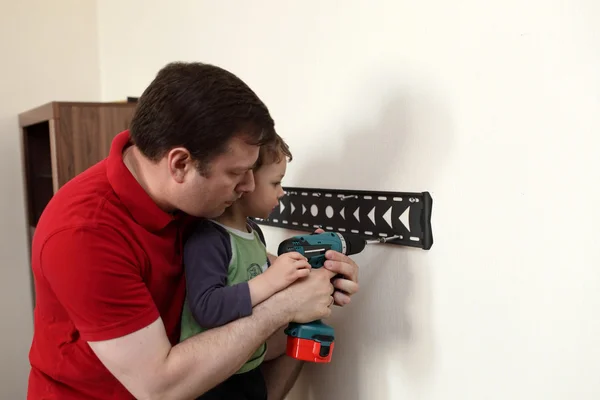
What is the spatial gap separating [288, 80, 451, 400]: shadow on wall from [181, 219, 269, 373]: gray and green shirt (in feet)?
0.86

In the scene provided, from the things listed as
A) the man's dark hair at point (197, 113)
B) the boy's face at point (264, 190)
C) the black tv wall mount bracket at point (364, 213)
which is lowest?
the black tv wall mount bracket at point (364, 213)

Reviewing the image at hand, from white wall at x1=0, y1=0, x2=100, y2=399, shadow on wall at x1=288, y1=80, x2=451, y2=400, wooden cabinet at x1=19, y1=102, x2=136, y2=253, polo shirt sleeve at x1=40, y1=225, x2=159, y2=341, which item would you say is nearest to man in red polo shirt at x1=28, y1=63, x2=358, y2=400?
polo shirt sleeve at x1=40, y1=225, x2=159, y2=341

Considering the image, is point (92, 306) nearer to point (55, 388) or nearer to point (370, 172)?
point (55, 388)

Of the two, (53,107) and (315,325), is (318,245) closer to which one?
(315,325)

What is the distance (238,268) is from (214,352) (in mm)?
185

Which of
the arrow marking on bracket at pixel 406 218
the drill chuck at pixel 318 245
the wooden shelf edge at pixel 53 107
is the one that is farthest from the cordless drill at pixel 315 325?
the wooden shelf edge at pixel 53 107

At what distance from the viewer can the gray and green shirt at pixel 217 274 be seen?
97 centimetres

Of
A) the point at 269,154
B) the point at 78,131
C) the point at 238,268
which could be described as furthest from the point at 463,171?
the point at 78,131

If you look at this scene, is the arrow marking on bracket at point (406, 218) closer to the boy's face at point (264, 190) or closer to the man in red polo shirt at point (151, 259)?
the man in red polo shirt at point (151, 259)

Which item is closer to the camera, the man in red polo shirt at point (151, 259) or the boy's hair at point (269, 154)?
the man in red polo shirt at point (151, 259)

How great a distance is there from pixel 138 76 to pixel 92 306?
66.3 inches

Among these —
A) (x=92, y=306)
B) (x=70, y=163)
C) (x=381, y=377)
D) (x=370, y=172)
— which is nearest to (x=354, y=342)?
(x=381, y=377)

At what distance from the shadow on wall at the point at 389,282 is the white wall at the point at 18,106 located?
74.6 inches

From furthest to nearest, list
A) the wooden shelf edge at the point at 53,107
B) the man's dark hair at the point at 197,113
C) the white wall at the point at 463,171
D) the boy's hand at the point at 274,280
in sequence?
the wooden shelf edge at the point at 53,107 → the boy's hand at the point at 274,280 → the man's dark hair at the point at 197,113 → the white wall at the point at 463,171
